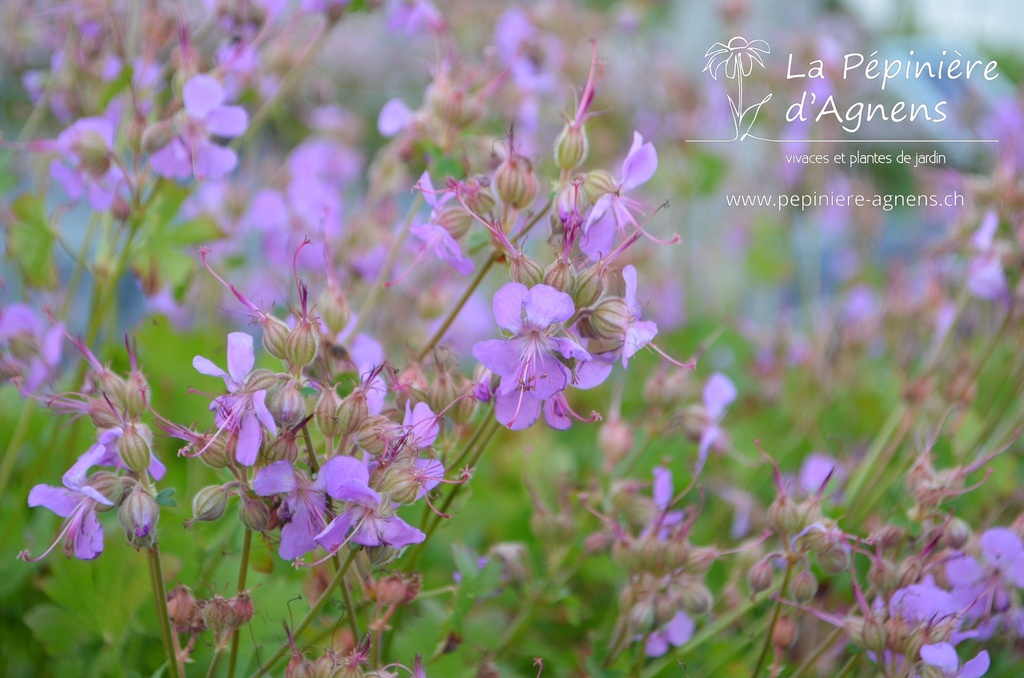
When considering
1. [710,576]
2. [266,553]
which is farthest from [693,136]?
[266,553]

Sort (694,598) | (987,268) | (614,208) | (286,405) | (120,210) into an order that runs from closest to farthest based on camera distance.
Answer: (286,405), (614,208), (694,598), (120,210), (987,268)

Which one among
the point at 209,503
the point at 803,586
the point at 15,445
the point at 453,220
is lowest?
the point at 15,445

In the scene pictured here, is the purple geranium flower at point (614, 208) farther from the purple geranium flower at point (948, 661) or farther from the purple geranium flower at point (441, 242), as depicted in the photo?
the purple geranium flower at point (948, 661)

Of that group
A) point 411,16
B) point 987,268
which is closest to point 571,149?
point 411,16

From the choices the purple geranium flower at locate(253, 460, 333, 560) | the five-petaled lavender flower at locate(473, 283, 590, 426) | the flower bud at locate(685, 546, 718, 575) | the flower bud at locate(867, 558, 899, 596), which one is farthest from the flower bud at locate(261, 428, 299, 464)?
the flower bud at locate(867, 558, 899, 596)

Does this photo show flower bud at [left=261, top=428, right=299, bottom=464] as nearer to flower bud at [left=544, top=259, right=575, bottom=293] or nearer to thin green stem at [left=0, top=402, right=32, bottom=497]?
flower bud at [left=544, top=259, right=575, bottom=293]

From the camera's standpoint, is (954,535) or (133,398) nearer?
(133,398)

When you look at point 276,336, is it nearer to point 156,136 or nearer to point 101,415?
point 101,415

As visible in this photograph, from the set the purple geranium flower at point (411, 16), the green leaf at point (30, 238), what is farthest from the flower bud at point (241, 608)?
the purple geranium flower at point (411, 16)
